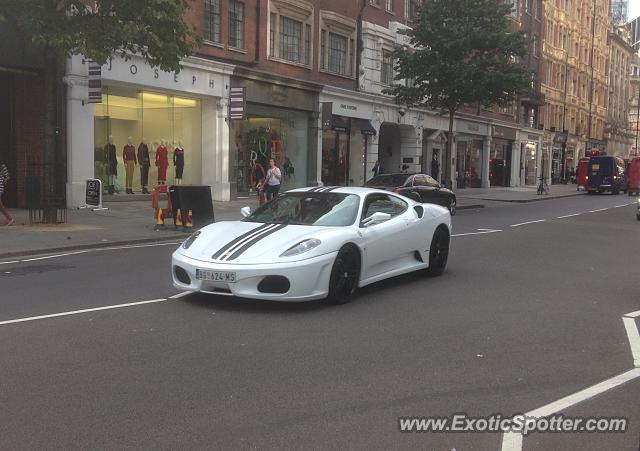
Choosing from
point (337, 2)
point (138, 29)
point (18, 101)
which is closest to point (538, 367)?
point (138, 29)

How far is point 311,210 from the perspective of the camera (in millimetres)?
7859

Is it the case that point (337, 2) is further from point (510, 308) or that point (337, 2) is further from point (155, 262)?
point (510, 308)

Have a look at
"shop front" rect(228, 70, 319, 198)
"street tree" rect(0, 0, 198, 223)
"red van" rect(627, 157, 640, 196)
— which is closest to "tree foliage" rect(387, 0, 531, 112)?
"shop front" rect(228, 70, 319, 198)

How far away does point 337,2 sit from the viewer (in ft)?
94.1

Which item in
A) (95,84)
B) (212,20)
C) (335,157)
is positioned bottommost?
(335,157)

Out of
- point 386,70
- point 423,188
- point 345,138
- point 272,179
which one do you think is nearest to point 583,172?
point 386,70

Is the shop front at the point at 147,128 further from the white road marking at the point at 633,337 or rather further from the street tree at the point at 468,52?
the white road marking at the point at 633,337

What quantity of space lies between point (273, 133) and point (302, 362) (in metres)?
21.9

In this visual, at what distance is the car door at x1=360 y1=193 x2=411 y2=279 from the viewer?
7.58 metres

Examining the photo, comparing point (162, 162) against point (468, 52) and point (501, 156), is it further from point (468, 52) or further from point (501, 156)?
point (501, 156)

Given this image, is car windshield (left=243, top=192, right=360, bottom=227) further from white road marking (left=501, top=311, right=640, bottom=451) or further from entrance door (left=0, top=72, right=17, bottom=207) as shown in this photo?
entrance door (left=0, top=72, right=17, bottom=207)

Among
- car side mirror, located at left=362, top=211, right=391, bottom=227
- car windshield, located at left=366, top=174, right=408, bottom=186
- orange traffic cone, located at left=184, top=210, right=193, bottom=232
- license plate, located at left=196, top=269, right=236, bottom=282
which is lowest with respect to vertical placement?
orange traffic cone, located at left=184, top=210, right=193, bottom=232

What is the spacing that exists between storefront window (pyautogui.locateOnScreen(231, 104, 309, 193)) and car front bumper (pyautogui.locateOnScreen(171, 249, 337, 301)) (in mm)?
17849

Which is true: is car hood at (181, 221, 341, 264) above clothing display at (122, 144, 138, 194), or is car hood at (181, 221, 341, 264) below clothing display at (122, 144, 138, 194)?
below
